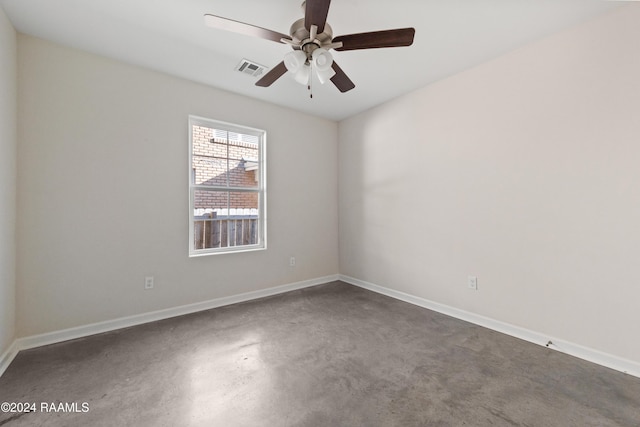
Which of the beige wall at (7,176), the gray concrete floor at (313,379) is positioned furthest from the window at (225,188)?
the beige wall at (7,176)

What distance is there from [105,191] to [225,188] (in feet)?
3.93

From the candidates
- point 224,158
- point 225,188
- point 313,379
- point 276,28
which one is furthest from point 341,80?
point 313,379

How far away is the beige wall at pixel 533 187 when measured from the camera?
1946mm

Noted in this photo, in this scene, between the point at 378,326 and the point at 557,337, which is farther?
the point at 378,326

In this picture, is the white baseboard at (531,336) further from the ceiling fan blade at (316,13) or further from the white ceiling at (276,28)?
the ceiling fan blade at (316,13)

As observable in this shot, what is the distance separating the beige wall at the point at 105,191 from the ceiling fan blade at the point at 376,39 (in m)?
2.03

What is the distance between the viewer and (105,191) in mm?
2541

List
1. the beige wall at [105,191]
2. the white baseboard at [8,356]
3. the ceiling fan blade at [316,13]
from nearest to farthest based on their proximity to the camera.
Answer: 1. the ceiling fan blade at [316,13]
2. the white baseboard at [8,356]
3. the beige wall at [105,191]

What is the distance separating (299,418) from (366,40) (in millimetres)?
2329

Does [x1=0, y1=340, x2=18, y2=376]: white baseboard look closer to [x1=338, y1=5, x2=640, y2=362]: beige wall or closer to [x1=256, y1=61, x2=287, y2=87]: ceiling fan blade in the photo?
[x1=256, y1=61, x2=287, y2=87]: ceiling fan blade

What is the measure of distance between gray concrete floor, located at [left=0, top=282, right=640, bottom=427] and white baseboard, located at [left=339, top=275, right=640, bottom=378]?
0.11 metres

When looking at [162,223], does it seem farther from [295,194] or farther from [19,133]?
[295,194]

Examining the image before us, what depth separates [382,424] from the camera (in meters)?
1.43

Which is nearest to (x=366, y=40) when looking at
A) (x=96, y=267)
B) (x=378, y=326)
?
(x=378, y=326)
